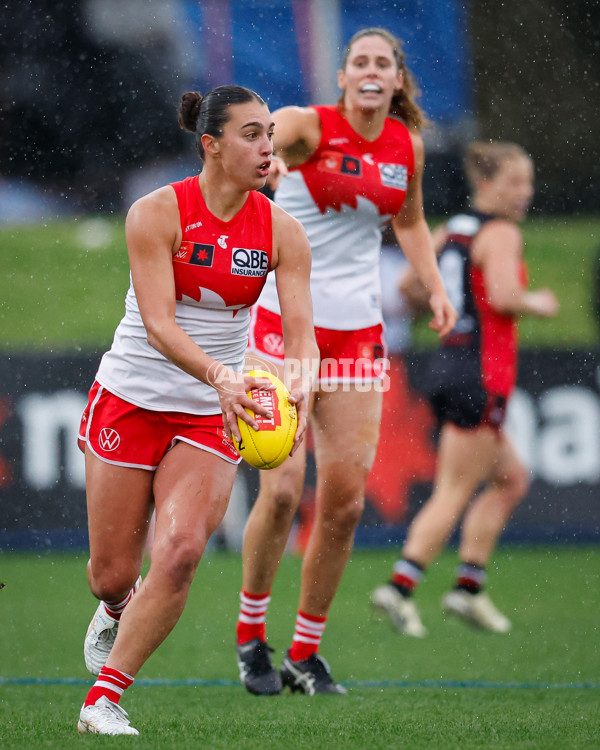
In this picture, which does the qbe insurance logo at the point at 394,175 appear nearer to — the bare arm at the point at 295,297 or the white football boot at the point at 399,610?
the bare arm at the point at 295,297

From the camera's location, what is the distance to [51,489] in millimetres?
8852

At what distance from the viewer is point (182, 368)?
3.87 metres

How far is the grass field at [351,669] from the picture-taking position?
3.92m

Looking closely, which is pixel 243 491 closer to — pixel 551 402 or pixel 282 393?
pixel 551 402

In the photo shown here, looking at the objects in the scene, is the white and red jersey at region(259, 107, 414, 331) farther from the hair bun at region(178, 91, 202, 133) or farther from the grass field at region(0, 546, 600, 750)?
the grass field at region(0, 546, 600, 750)

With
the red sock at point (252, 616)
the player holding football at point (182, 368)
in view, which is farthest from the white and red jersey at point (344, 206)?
the red sock at point (252, 616)

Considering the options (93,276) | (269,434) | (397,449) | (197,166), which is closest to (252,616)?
(269,434)

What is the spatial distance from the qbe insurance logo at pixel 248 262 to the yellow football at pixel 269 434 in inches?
15.4

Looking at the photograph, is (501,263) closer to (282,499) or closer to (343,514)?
(343,514)

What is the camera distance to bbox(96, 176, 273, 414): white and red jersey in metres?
3.99

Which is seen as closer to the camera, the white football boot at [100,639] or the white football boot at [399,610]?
the white football boot at [100,639]

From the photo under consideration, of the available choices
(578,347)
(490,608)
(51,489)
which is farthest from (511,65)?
(490,608)

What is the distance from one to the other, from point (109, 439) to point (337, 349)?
133 cm

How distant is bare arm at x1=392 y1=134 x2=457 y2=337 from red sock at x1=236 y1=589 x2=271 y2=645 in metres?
1.40
